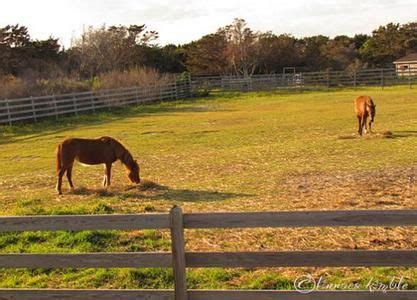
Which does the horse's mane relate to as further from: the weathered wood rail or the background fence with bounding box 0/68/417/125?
the background fence with bounding box 0/68/417/125

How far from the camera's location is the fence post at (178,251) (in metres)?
3.91

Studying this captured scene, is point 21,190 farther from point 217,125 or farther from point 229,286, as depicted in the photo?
point 217,125

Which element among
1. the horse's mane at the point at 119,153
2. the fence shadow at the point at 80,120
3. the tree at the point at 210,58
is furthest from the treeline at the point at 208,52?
the horse's mane at the point at 119,153

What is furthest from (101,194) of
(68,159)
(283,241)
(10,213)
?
(283,241)

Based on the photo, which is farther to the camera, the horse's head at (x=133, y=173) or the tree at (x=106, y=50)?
the tree at (x=106, y=50)

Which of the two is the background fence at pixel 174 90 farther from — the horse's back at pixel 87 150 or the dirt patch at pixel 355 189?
the dirt patch at pixel 355 189

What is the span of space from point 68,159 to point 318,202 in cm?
508

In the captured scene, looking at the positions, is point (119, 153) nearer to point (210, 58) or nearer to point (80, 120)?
point (80, 120)

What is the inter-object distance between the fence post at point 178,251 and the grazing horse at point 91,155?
23.5ft

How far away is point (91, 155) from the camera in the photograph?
10.8 m

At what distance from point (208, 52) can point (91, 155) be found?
5494 cm

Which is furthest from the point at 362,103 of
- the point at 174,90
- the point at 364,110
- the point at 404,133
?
the point at 174,90

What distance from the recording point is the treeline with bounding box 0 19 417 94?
53531mm

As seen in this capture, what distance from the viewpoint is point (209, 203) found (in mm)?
9086
